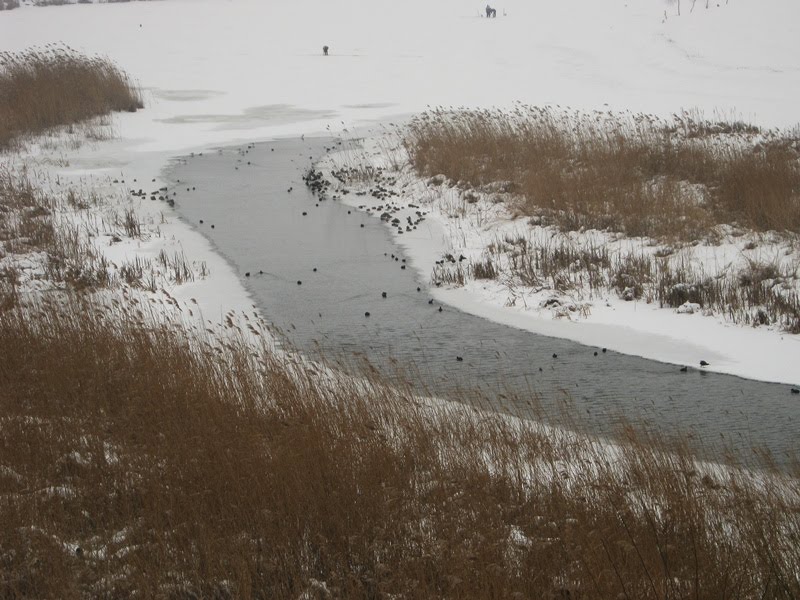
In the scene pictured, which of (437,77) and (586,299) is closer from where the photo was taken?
(586,299)

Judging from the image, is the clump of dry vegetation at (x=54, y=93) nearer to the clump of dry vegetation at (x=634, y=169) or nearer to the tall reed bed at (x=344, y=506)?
the clump of dry vegetation at (x=634, y=169)

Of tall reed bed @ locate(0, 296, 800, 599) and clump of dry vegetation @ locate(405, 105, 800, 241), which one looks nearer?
tall reed bed @ locate(0, 296, 800, 599)

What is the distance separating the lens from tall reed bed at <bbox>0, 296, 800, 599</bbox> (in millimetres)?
4672

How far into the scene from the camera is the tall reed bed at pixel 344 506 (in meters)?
4.67

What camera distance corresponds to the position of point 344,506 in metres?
5.43

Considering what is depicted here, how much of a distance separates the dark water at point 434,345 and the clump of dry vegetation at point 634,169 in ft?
11.0

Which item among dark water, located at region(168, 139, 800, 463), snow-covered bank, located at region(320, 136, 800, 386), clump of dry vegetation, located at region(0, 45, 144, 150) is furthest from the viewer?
clump of dry vegetation, located at region(0, 45, 144, 150)

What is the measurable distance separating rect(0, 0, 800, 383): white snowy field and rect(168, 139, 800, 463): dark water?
1.78 ft

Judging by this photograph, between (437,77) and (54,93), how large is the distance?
16.7 m

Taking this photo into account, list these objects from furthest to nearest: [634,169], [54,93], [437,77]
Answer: [437,77] → [54,93] → [634,169]

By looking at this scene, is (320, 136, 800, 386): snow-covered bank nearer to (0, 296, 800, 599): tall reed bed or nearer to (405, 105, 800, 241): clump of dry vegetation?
(405, 105, 800, 241): clump of dry vegetation

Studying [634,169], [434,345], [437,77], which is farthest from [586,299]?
[437,77]

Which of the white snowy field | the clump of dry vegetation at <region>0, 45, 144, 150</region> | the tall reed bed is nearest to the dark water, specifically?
the white snowy field

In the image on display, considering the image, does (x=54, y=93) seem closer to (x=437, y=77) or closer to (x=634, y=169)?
(x=437, y=77)
